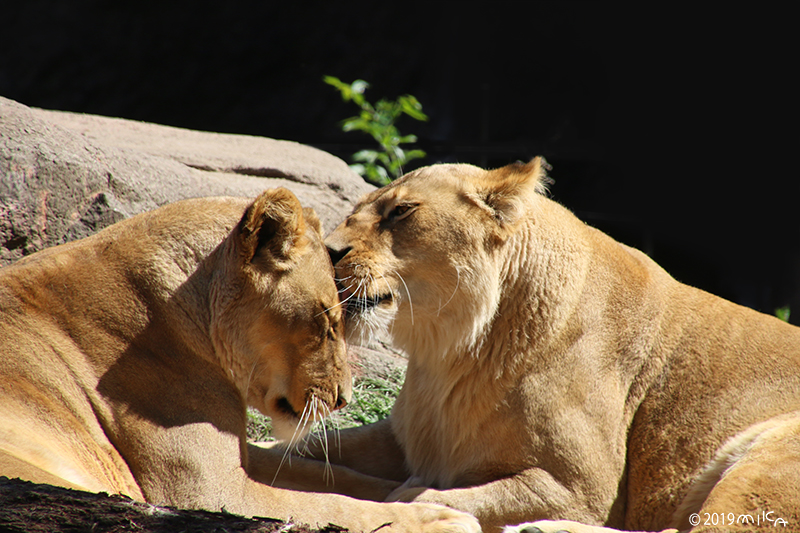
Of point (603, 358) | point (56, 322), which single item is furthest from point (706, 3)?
point (56, 322)

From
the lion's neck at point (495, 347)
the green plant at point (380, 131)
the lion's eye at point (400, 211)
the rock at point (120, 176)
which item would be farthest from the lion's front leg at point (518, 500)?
the green plant at point (380, 131)

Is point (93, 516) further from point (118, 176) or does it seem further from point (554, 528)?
point (118, 176)

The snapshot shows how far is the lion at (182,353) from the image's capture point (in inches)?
98.0

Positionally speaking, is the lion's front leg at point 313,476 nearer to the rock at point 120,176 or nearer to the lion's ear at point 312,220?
the lion's ear at point 312,220

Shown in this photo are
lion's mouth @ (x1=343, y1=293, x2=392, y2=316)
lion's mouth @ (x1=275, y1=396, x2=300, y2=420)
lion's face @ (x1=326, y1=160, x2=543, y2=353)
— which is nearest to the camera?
lion's mouth @ (x1=275, y1=396, x2=300, y2=420)

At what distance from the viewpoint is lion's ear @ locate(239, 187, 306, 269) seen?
2576mm

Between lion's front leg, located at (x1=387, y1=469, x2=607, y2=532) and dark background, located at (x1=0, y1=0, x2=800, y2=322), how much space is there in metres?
4.34

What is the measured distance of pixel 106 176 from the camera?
3996mm

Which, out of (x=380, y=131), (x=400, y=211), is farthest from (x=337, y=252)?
(x=380, y=131)

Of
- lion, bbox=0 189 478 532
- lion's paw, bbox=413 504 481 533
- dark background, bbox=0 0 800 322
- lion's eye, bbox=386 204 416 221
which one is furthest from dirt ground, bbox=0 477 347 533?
dark background, bbox=0 0 800 322

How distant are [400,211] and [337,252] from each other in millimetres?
358

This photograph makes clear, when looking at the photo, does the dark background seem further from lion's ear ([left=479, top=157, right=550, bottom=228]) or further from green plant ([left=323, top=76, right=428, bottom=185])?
lion's ear ([left=479, top=157, right=550, bottom=228])

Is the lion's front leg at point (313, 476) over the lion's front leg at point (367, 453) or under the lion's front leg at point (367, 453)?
under

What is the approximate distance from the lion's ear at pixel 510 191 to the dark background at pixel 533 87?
168 inches
